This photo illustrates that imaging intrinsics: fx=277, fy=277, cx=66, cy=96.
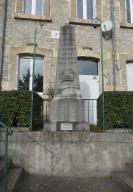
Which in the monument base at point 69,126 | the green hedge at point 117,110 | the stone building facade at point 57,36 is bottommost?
the monument base at point 69,126

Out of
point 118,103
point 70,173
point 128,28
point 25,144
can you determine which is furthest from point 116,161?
point 128,28

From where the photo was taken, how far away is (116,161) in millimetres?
7297

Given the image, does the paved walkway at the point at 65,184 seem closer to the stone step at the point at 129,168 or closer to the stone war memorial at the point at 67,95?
the stone step at the point at 129,168

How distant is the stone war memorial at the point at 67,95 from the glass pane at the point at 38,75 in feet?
8.07

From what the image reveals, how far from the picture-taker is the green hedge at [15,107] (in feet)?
25.6

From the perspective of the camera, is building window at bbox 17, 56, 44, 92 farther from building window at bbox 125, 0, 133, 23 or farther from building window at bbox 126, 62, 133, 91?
building window at bbox 125, 0, 133, 23

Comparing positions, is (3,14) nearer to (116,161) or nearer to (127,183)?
(116,161)

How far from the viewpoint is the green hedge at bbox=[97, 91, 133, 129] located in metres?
8.09

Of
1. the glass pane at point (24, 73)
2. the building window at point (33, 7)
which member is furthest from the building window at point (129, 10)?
the glass pane at point (24, 73)

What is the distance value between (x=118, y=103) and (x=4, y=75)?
4.69m

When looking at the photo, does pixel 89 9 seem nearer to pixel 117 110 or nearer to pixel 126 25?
pixel 126 25

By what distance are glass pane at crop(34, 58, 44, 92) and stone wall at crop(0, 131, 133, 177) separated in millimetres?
3925

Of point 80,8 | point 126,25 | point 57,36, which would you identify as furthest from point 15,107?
point 126,25

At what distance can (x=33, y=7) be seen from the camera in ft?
38.5
